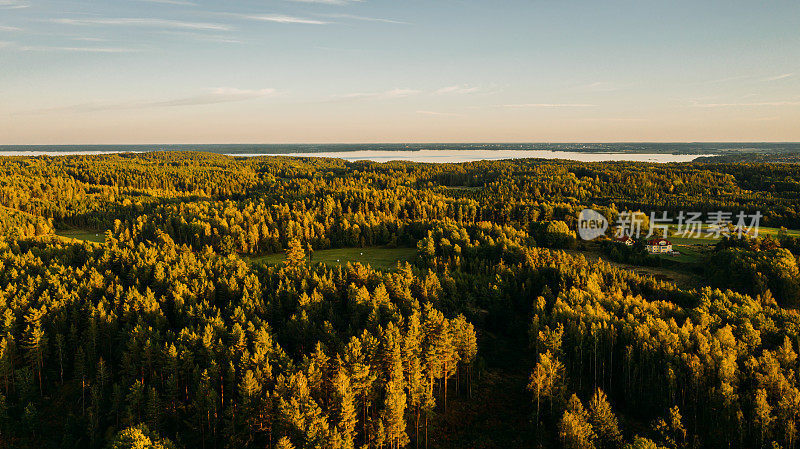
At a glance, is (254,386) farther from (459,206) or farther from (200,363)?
(459,206)

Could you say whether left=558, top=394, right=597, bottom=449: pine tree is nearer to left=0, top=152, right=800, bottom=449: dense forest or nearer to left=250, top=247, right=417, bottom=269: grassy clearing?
left=0, top=152, right=800, bottom=449: dense forest

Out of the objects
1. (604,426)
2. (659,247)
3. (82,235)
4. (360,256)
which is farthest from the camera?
(82,235)

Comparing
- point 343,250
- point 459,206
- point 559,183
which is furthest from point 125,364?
point 559,183

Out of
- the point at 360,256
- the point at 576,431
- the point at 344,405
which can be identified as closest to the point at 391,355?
the point at 344,405

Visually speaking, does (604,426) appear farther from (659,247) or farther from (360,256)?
(659,247)

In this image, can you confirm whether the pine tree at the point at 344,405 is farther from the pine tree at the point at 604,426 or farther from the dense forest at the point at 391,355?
the pine tree at the point at 604,426

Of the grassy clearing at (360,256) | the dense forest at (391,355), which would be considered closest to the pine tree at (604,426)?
the dense forest at (391,355)

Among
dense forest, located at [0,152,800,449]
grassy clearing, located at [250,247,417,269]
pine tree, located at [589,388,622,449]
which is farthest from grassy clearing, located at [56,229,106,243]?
pine tree, located at [589,388,622,449]
